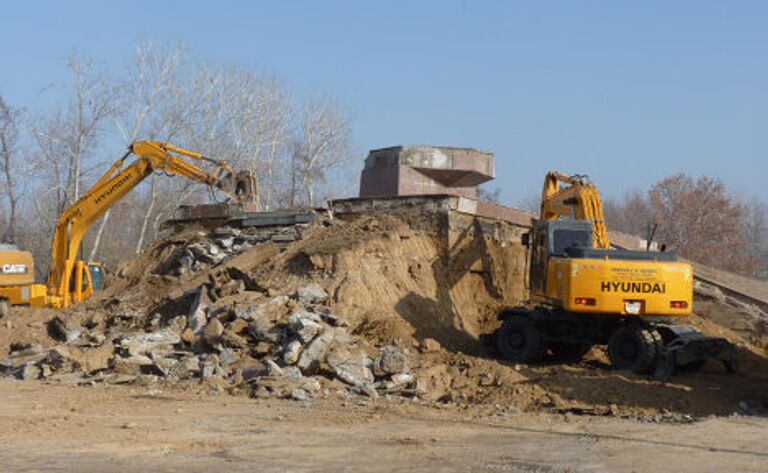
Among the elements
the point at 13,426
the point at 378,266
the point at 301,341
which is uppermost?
the point at 378,266

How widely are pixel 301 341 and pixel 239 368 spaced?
3.25 ft

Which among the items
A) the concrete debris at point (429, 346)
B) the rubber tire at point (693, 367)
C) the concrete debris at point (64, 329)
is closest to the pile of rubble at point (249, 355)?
the concrete debris at point (64, 329)

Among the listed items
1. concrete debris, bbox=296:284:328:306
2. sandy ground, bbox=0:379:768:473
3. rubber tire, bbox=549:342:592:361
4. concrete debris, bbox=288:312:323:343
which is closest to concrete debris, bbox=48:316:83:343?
sandy ground, bbox=0:379:768:473

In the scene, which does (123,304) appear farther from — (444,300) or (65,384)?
(444,300)

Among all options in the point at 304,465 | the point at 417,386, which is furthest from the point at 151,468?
the point at 417,386

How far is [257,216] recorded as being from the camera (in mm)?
18391

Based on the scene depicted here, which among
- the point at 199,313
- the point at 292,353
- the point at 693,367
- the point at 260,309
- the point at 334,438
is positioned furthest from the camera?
the point at 199,313

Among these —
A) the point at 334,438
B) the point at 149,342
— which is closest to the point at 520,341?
the point at 149,342

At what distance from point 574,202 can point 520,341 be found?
8.93 feet

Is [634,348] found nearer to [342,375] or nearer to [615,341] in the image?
[615,341]

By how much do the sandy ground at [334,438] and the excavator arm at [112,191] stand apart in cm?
716

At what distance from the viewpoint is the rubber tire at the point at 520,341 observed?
47.7 feet

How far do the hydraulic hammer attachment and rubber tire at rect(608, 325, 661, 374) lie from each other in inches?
5.6

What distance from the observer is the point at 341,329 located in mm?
13922
